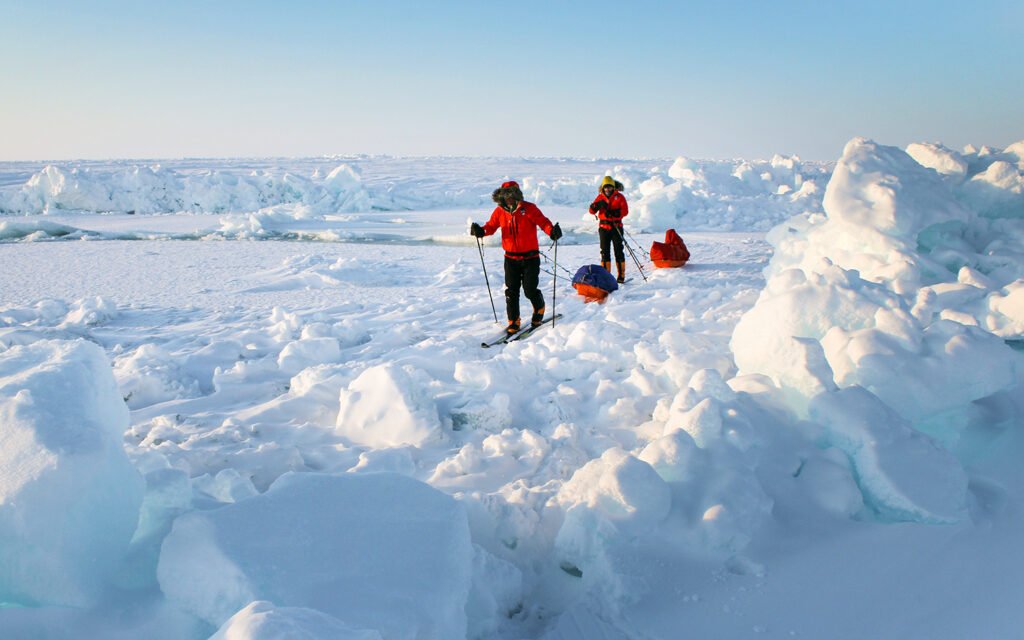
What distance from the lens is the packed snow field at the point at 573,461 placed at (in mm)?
1659

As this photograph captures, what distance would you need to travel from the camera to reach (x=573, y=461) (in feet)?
9.93

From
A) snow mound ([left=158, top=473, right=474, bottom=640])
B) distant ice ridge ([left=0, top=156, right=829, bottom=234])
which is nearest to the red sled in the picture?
snow mound ([left=158, top=473, right=474, bottom=640])

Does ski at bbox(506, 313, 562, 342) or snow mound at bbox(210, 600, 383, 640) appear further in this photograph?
ski at bbox(506, 313, 562, 342)

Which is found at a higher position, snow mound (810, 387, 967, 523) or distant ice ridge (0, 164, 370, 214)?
distant ice ridge (0, 164, 370, 214)

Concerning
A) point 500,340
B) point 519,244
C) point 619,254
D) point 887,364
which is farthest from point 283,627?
point 619,254

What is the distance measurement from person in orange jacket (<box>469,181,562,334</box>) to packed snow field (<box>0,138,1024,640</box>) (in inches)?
14.7

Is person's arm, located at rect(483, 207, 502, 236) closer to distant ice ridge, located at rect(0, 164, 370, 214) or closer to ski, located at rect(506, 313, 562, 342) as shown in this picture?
ski, located at rect(506, 313, 562, 342)

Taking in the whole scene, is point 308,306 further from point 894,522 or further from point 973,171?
point 973,171

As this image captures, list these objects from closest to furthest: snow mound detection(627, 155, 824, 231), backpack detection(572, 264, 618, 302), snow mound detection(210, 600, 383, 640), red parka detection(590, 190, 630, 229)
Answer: snow mound detection(210, 600, 383, 640)
backpack detection(572, 264, 618, 302)
red parka detection(590, 190, 630, 229)
snow mound detection(627, 155, 824, 231)

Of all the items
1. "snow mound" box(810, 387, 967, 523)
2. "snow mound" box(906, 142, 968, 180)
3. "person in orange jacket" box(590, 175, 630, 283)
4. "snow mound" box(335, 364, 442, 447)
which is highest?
"snow mound" box(906, 142, 968, 180)

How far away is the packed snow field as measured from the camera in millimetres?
1659

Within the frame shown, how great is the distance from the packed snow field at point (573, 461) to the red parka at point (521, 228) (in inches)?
33.3

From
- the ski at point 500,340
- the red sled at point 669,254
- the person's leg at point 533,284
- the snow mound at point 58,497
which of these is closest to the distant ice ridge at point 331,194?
the red sled at point 669,254

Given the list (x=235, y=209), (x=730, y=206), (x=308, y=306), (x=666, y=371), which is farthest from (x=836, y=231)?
(x=235, y=209)
